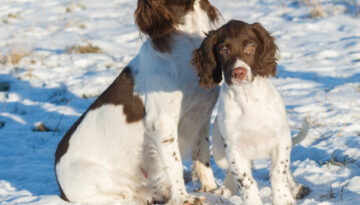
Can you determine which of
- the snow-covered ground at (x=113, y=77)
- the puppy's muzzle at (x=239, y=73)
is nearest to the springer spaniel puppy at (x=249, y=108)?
the puppy's muzzle at (x=239, y=73)

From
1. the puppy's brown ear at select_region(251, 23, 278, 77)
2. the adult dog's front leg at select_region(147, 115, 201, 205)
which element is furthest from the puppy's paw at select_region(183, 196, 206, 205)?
the puppy's brown ear at select_region(251, 23, 278, 77)

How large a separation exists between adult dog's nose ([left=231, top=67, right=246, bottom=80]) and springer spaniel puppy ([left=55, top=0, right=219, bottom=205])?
0.74 m

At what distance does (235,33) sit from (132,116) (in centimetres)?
109

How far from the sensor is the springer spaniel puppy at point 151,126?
11.5ft

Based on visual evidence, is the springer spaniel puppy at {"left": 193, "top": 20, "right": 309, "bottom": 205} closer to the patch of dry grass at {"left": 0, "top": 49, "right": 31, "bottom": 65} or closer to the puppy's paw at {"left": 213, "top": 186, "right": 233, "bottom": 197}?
the puppy's paw at {"left": 213, "top": 186, "right": 233, "bottom": 197}

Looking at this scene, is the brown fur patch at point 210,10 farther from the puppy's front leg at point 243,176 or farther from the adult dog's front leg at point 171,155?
the puppy's front leg at point 243,176

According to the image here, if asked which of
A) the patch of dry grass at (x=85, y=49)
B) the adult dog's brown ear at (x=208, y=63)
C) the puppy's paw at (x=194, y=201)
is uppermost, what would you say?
the adult dog's brown ear at (x=208, y=63)

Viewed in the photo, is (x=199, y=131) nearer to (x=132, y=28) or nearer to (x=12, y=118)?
(x=12, y=118)

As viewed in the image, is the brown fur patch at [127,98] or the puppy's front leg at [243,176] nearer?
the puppy's front leg at [243,176]

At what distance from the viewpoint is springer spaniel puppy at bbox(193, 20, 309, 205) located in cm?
299

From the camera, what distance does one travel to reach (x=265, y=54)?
120 inches

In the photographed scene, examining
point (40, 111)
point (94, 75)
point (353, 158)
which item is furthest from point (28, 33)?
point (353, 158)

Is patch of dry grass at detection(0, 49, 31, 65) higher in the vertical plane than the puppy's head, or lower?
lower

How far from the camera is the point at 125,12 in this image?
1053cm
